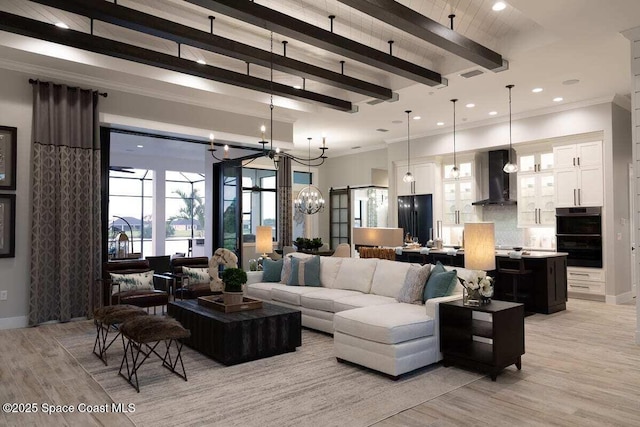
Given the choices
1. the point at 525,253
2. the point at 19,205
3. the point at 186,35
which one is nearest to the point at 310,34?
the point at 186,35

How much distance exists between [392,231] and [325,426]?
4358 mm

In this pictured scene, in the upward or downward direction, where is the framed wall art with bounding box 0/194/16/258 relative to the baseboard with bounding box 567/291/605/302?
upward

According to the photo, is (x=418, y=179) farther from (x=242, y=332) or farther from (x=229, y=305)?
(x=242, y=332)

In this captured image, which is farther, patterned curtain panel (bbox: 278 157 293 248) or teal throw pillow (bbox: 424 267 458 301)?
patterned curtain panel (bbox: 278 157 293 248)

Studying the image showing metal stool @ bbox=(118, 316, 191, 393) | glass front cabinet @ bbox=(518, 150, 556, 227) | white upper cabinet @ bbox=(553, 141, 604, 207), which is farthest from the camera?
glass front cabinet @ bbox=(518, 150, 556, 227)

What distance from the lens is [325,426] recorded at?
9.17 feet

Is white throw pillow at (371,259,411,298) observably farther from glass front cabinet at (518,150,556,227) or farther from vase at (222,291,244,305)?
glass front cabinet at (518,150,556,227)

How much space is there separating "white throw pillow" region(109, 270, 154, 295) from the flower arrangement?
13.7 ft

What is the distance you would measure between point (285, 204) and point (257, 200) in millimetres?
736

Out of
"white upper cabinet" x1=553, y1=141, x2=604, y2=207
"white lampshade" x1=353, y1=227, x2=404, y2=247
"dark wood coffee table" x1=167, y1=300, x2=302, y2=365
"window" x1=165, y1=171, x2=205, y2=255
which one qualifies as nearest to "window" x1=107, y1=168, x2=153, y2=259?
"window" x1=165, y1=171, x2=205, y2=255

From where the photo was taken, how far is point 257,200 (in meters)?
10.8

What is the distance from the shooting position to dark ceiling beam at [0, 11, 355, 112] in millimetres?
4188

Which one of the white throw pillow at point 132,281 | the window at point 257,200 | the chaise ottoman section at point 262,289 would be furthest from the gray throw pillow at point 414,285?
the window at point 257,200

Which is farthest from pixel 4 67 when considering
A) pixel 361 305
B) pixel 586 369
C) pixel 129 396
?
pixel 586 369
